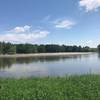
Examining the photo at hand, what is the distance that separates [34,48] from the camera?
113 m

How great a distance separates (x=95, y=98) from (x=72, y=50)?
13205 centimetres

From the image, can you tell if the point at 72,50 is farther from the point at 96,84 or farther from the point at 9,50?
the point at 96,84

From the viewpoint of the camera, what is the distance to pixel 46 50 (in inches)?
4914

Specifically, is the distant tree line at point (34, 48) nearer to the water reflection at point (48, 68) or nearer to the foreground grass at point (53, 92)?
the water reflection at point (48, 68)

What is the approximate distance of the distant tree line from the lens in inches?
3698

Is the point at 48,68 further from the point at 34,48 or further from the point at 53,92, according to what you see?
the point at 34,48

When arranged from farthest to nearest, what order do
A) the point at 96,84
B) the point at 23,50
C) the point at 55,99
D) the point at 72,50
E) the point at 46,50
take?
the point at 72,50, the point at 46,50, the point at 23,50, the point at 96,84, the point at 55,99

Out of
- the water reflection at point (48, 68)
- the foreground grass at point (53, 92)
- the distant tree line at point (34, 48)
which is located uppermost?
the distant tree line at point (34, 48)

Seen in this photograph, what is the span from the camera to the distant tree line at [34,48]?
9394cm

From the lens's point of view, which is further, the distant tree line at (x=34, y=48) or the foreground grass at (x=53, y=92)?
the distant tree line at (x=34, y=48)

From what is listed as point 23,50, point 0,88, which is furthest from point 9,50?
point 0,88

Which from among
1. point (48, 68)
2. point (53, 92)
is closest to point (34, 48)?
point (48, 68)

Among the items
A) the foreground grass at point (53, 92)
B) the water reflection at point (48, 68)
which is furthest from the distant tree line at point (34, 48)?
the foreground grass at point (53, 92)

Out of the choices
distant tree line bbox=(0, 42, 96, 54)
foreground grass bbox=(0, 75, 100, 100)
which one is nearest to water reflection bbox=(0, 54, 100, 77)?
foreground grass bbox=(0, 75, 100, 100)
